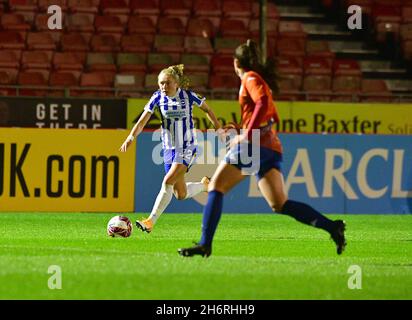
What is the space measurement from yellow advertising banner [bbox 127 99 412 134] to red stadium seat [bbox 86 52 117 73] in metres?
2.25

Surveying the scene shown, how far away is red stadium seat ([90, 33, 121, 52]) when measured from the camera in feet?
76.5

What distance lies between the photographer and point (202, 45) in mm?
24031

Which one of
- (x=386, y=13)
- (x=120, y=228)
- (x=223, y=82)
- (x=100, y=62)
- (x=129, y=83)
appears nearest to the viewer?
(x=120, y=228)

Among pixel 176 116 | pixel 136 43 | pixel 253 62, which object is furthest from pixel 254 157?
pixel 136 43

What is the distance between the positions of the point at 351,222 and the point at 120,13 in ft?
31.5

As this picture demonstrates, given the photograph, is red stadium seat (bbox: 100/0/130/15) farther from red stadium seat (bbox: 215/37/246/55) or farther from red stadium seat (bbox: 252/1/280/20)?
red stadium seat (bbox: 252/1/280/20)

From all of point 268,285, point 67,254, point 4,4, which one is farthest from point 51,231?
point 4,4

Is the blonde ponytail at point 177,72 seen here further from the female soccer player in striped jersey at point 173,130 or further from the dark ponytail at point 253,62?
the dark ponytail at point 253,62

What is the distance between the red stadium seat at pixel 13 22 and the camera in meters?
23.5

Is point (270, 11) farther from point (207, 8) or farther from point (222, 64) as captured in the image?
point (222, 64)

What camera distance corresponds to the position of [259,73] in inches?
414

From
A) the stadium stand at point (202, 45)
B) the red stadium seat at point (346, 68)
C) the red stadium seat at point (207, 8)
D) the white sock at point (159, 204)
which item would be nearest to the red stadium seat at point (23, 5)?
the stadium stand at point (202, 45)

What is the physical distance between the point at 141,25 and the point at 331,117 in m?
4.96
